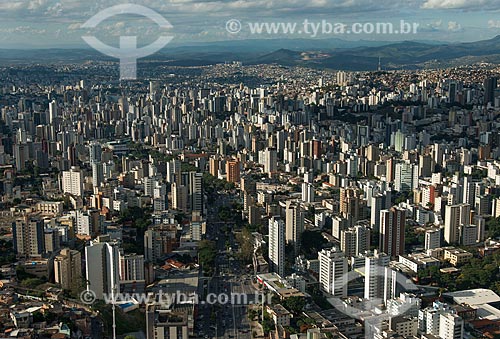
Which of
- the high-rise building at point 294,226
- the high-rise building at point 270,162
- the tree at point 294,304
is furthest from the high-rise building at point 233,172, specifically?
the tree at point 294,304

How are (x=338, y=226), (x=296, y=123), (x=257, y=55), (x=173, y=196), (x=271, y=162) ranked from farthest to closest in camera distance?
(x=257, y=55), (x=296, y=123), (x=271, y=162), (x=173, y=196), (x=338, y=226)

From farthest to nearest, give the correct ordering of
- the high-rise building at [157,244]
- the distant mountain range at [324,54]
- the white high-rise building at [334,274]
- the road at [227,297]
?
the distant mountain range at [324,54] → the high-rise building at [157,244] → the white high-rise building at [334,274] → the road at [227,297]

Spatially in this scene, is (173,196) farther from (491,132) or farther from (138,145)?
(491,132)

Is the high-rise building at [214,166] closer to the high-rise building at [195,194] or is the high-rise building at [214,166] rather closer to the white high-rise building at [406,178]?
the high-rise building at [195,194]

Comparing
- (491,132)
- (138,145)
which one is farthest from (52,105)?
(491,132)

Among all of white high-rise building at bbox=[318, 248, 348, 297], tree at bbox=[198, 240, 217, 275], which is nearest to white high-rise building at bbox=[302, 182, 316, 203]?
tree at bbox=[198, 240, 217, 275]

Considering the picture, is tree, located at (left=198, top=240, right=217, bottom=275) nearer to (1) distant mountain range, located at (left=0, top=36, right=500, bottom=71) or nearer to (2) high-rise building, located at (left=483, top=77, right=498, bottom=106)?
(2) high-rise building, located at (left=483, top=77, right=498, bottom=106)
